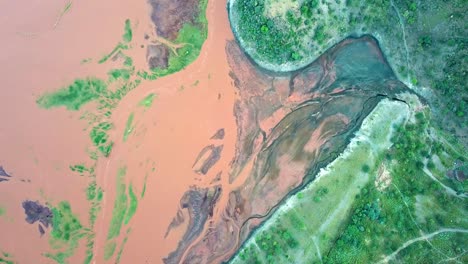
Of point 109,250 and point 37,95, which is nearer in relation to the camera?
point 109,250

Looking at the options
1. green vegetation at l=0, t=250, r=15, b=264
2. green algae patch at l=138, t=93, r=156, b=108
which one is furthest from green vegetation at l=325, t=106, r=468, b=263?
green vegetation at l=0, t=250, r=15, b=264

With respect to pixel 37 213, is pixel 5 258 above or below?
below

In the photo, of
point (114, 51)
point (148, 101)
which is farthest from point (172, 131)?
point (114, 51)

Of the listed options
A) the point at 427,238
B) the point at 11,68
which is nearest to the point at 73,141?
the point at 11,68

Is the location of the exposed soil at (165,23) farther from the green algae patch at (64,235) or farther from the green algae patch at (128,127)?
the green algae patch at (64,235)

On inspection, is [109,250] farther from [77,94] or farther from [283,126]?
[283,126]

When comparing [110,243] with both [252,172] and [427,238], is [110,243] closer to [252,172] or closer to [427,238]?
[252,172]
